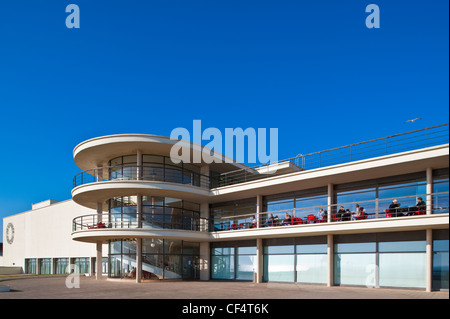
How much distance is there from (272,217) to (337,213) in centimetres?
490

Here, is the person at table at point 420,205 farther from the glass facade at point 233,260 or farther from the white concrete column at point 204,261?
the white concrete column at point 204,261

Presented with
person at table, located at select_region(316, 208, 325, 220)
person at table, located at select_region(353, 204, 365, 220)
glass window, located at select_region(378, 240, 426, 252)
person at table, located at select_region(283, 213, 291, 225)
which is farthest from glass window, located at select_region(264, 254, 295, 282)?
glass window, located at select_region(378, 240, 426, 252)

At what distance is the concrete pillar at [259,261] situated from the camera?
2436 cm

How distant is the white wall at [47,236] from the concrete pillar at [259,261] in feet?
70.9

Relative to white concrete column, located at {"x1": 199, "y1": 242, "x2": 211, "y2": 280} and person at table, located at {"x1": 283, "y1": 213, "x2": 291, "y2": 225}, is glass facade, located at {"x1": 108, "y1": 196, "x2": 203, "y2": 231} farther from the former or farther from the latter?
person at table, located at {"x1": 283, "y1": 213, "x2": 291, "y2": 225}

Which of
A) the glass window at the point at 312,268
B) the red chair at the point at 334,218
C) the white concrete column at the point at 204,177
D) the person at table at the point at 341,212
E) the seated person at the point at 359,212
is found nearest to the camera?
the seated person at the point at 359,212

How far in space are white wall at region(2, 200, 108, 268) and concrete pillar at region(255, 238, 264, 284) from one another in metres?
21.6

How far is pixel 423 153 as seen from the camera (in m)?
17.4

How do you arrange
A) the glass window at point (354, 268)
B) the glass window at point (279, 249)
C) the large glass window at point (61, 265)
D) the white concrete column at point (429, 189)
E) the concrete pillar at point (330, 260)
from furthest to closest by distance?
the large glass window at point (61, 265) → the glass window at point (279, 249) → the concrete pillar at point (330, 260) → the glass window at point (354, 268) → the white concrete column at point (429, 189)

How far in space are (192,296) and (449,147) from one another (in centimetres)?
1189

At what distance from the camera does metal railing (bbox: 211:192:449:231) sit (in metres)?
18.2

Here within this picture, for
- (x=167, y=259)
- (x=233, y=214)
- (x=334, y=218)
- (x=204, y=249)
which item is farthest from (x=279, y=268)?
(x=167, y=259)

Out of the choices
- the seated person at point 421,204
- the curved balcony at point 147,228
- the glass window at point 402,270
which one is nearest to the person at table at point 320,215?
the glass window at point 402,270
